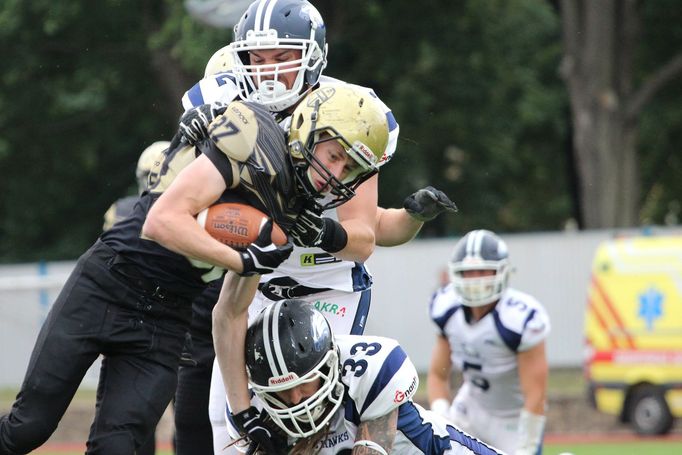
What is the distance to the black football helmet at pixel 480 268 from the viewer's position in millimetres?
7555

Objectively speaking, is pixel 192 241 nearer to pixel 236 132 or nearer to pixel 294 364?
pixel 236 132

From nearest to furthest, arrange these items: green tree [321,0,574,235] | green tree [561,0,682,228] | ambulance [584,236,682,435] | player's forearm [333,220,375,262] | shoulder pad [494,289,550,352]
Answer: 1. player's forearm [333,220,375,262]
2. shoulder pad [494,289,550,352]
3. ambulance [584,236,682,435]
4. green tree [561,0,682,228]
5. green tree [321,0,574,235]

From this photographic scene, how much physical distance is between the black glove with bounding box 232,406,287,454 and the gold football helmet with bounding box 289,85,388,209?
2.78 ft

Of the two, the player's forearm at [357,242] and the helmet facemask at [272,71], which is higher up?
the helmet facemask at [272,71]

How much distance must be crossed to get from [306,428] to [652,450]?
24.6 ft

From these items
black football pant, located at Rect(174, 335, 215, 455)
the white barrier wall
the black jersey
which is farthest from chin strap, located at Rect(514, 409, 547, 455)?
the white barrier wall

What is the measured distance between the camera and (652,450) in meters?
11.4

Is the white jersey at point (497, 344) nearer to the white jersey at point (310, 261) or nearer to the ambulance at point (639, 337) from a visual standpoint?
the white jersey at point (310, 261)

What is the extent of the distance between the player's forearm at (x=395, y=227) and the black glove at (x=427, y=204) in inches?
4.8

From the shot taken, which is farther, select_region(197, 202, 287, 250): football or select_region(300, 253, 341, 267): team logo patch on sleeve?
select_region(300, 253, 341, 267): team logo patch on sleeve

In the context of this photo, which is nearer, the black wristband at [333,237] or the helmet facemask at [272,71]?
the black wristband at [333,237]

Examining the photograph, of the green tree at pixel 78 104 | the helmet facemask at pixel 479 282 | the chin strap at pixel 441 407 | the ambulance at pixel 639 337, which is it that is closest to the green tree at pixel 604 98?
the green tree at pixel 78 104

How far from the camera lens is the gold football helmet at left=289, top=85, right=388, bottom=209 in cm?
446

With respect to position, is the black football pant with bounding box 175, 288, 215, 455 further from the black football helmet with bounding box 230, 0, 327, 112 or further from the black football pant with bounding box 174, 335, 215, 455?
the black football helmet with bounding box 230, 0, 327, 112
